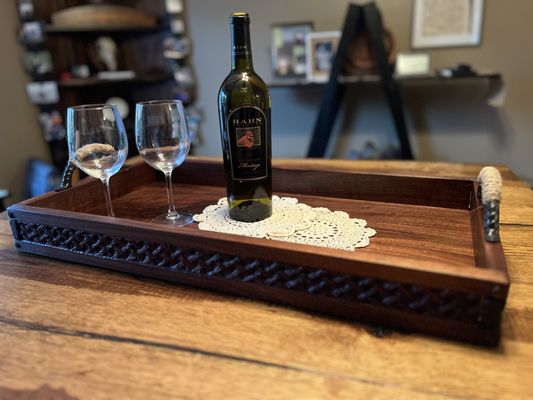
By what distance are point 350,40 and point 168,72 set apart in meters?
1.20

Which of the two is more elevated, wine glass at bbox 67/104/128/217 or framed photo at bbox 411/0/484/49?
framed photo at bbox 411/0/484/49

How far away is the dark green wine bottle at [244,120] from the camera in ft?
2.33

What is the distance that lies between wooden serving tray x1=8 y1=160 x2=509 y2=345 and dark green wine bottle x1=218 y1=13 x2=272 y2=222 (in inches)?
5.7

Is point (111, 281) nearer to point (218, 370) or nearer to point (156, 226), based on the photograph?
point (156, 226)

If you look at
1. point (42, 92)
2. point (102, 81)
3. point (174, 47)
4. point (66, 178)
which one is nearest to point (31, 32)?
point (42, 92)

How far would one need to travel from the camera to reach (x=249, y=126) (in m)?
0.72

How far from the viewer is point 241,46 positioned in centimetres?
71

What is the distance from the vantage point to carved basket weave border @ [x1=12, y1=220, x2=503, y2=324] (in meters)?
0.47

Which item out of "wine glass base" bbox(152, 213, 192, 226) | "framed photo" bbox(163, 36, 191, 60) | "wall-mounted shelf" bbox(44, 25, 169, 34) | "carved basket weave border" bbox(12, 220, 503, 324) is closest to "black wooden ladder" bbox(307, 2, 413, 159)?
"framed photo" bbox(163, 36, 191, 60)

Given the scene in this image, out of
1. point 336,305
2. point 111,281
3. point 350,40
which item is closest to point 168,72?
point 350,40

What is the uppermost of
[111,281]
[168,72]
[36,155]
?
[168,72]

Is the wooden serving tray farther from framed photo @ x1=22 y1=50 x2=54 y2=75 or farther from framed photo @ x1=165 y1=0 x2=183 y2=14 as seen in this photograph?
framed photo @ x1=165 y1=0 x2=183 y2=14

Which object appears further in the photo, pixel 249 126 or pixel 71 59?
pixel 71 59

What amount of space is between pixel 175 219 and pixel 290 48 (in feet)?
6.37
